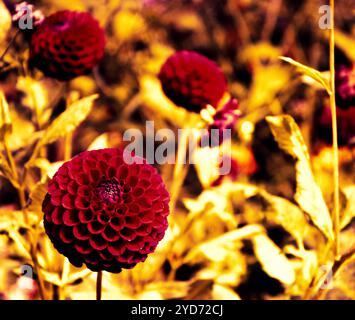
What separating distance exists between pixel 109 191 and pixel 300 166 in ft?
1.21

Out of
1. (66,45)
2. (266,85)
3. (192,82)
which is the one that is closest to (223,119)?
(192,82)

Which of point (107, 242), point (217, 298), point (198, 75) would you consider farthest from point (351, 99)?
point (107, 242)

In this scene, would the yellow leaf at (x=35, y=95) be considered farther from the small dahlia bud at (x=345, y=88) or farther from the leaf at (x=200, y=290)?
the small dahlia bud at (x=345, y=88)

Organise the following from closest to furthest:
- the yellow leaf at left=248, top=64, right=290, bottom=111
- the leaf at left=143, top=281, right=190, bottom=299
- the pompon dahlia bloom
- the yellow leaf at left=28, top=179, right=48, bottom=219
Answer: the pompon dahlia bloom < the yellow leaf at left=28, top=179, right=48, bottom=219 < the leaf at left=143, top=281, right=190, bottom=299 < the yellow leaf at left=248, top=64, right=290, bottom=111

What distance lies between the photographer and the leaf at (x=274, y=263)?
1048mm

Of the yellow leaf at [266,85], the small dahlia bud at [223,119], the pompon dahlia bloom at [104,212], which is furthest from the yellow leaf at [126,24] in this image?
the pompon dahlia bloom at [104,212]

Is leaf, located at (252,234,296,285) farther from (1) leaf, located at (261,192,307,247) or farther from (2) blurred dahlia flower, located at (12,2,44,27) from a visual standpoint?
(2) blurred dahlia flower, located at (12,2,44,27)

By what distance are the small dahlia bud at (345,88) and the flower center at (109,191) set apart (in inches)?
20.7

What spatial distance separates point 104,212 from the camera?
2.39ft

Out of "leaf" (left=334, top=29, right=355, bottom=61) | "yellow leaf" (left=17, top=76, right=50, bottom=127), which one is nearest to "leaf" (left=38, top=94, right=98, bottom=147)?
"yellow leaf" (left=17, top=76, right=50, bottom=127)

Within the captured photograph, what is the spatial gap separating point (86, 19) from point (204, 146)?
339 mm

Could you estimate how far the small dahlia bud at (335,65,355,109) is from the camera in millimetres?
1035

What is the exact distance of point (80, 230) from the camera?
72cm

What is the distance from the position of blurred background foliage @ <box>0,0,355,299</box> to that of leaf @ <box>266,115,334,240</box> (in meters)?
0.01
